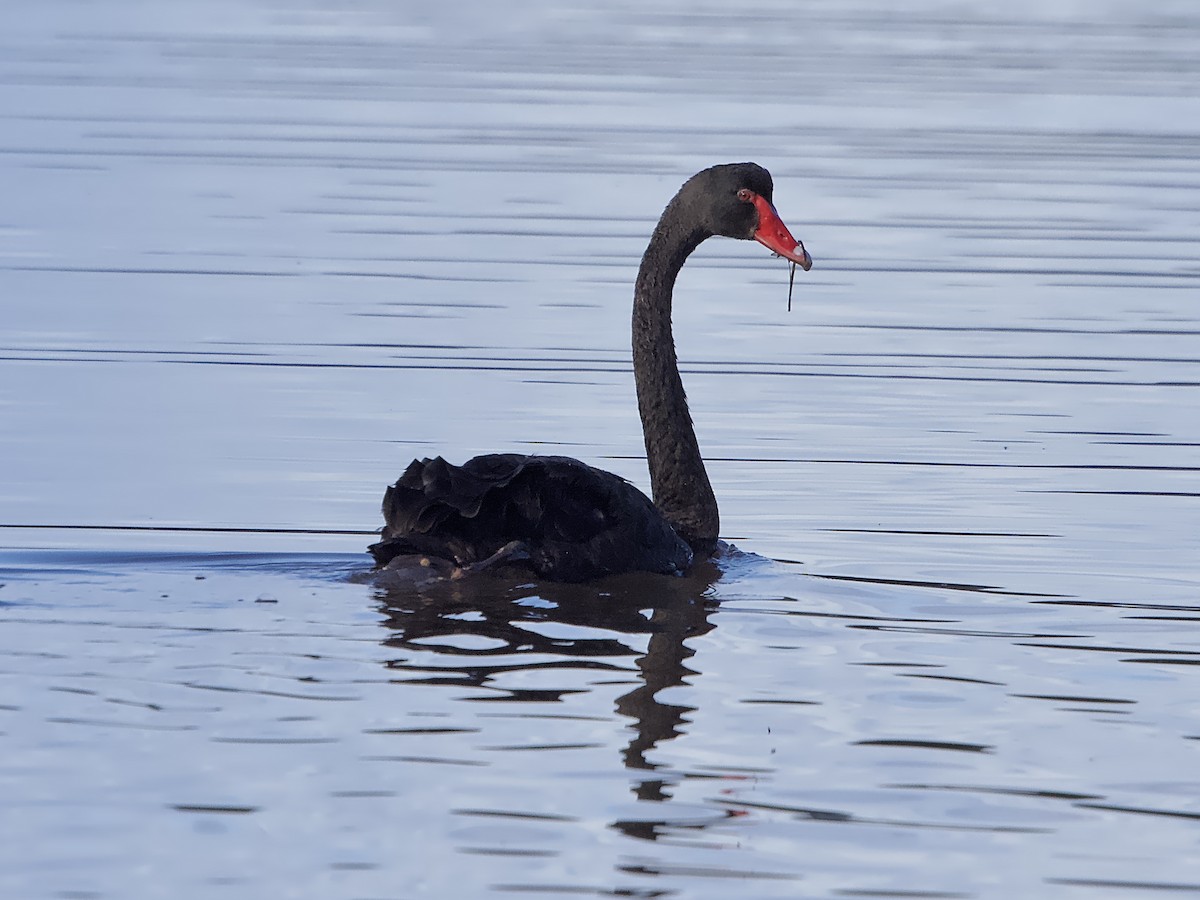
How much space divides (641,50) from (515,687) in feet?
92.5

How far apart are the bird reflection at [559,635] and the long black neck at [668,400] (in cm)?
41

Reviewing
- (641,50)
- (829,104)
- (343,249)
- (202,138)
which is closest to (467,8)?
(641,50)

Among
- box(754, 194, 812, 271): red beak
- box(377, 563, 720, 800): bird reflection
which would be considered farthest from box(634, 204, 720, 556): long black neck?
box(377, 563, 720, 800): bird reflection

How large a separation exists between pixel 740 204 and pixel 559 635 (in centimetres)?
240

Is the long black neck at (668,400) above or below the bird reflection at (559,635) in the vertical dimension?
above

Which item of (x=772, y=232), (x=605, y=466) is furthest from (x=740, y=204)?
(x=605, y=466)

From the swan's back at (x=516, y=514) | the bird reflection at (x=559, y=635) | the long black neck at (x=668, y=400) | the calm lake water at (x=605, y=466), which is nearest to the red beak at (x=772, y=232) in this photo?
the long black neck at (x=668, y=400)

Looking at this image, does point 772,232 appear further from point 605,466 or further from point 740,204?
point 605,466

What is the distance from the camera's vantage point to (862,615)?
23.9 ft

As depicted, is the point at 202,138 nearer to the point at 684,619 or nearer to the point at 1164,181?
the point at 1164,181

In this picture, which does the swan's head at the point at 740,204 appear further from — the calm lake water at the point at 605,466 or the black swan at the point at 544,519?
the calm lake water at the point at 605,466

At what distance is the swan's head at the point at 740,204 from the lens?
8.59 meters

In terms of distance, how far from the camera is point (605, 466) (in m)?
9.76

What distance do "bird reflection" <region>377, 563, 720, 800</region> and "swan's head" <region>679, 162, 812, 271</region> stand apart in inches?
55.1
